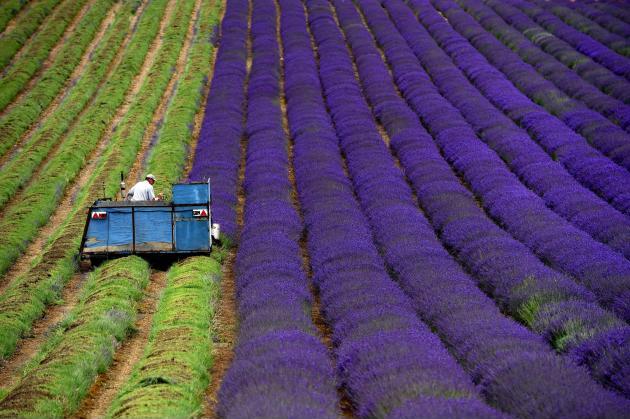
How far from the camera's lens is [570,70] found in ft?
90.9

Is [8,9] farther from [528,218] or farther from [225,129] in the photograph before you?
[528,218]

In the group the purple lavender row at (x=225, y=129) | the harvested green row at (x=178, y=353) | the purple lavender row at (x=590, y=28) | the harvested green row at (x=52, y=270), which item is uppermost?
the purple lavender row at (x=590, y=28)

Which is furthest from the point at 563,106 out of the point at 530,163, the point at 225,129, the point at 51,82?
the point at 51,82

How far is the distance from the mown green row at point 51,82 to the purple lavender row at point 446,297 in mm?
10182

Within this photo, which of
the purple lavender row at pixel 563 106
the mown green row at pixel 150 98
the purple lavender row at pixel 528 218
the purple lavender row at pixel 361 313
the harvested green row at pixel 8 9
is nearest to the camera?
the purple lavender row at pixel 361 313

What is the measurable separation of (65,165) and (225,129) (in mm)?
4471

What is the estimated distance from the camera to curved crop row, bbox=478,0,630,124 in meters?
23.5

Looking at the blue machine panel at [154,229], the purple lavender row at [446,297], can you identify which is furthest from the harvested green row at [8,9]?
the blue machine panel at [154,229]

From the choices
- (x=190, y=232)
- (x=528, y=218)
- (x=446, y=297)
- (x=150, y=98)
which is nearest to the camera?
(x=446, y=297)

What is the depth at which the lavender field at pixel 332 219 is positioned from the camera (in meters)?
8.13

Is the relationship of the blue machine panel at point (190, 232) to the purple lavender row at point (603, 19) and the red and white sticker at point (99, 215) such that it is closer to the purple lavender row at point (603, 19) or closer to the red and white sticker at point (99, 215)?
the red and white sticker at point (99, 215)

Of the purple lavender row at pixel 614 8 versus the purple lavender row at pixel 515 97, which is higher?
the purple lavender row at pixel 614 8

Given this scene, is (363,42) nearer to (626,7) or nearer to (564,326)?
(626,7)

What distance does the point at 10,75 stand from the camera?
3000 centimetres
